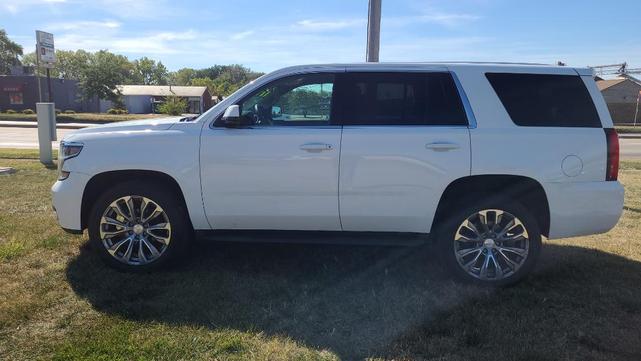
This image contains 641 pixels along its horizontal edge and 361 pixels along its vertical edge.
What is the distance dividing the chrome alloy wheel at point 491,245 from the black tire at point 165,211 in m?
2.44

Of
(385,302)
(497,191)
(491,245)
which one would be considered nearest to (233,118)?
(385,302)

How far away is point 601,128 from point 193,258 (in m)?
3.94

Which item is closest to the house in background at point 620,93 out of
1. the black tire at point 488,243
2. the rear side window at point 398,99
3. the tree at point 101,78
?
the tree at point 101,78

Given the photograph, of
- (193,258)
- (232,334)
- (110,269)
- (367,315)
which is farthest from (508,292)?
(110,269)

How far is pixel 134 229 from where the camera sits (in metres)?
4.55

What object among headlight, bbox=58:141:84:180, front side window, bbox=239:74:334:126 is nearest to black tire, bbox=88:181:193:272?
headlight, bbox=58:141:84:180

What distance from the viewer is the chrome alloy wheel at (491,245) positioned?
4375 mm

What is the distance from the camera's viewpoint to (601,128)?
4.31 metres

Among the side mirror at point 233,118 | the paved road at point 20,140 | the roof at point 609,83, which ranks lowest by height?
the paved road at point 20,140

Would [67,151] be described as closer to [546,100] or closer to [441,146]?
[441,146]

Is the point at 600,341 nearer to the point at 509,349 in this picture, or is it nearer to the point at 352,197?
the point at 509,349

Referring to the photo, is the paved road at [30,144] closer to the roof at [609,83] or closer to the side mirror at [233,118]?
the side mirror at [233,118]

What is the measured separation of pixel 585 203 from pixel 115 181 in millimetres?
4146

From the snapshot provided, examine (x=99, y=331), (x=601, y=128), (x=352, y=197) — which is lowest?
(x=99, y=331)
